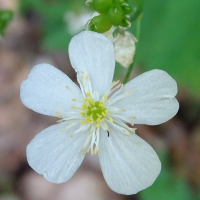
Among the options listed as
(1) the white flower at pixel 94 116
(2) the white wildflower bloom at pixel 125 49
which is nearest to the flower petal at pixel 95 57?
(1) the white flower at pixel 94 116

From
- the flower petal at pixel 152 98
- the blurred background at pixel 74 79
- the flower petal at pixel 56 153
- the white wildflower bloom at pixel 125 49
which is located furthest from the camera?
the blurred background at pixel 74 79

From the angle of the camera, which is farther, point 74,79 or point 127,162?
point 74,79

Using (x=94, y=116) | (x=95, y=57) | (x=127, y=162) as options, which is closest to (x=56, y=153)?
(x=94, y=116)

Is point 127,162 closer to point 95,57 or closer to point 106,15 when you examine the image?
point 95,57

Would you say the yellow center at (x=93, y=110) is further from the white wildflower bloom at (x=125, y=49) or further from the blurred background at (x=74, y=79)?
the blurred background at (x=74, y=79)

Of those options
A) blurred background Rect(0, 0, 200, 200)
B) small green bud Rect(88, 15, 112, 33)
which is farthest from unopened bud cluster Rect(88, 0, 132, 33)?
blurred background Rect(0, 0, 200, 200)

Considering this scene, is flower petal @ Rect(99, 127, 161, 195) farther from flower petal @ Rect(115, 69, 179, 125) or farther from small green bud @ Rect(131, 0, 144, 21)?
small green bud @ Rect(131, 0, 144, 21)

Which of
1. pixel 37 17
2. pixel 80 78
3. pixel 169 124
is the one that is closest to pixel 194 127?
pixel 169 124
